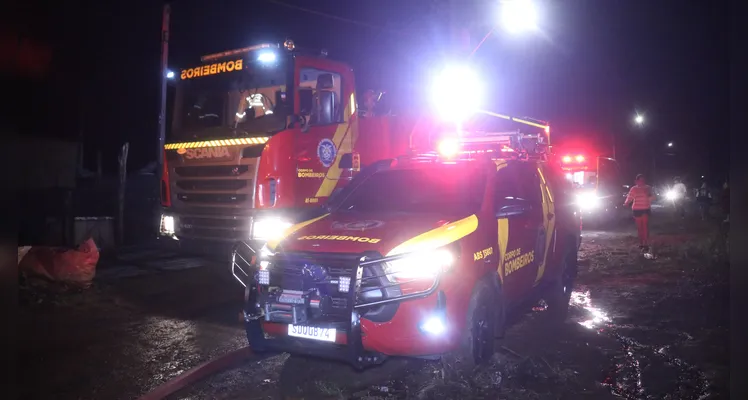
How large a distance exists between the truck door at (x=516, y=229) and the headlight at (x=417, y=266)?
110 cm

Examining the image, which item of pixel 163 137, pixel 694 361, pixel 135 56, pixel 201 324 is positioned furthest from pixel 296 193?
pixel 135 56

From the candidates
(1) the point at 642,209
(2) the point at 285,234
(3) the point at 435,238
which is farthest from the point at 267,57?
(1) the point at 642,209

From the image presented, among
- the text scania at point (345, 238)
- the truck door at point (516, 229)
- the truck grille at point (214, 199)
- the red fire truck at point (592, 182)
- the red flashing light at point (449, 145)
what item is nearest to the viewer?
the text scania at point (345, 238)

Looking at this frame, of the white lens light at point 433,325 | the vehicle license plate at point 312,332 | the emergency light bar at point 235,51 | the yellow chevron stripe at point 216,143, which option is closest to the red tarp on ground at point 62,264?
the yellow chevron stripe at point 216,143

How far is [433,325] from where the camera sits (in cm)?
435

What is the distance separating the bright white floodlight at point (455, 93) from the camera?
38.7ft

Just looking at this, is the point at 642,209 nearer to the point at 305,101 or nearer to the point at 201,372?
the point at 305,101

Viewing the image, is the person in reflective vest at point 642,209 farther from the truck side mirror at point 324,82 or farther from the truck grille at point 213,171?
the truck grille at point 213,171

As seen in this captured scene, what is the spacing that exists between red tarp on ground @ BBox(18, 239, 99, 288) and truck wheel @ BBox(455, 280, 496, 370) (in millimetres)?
5997

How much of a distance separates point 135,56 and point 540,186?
17.6 meters

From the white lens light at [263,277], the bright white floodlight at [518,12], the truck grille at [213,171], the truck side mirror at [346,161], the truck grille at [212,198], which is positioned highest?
the bright white floodlight at [518,12]

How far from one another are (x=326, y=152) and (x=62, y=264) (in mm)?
4082

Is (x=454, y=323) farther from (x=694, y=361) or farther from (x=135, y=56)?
(x=135, y=56)

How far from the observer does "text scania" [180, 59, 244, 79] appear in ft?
27.8
